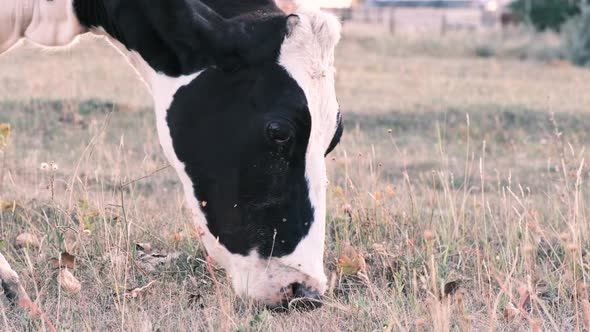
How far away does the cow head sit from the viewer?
10.1 ft

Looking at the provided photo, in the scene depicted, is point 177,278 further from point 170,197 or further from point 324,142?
point 170,197

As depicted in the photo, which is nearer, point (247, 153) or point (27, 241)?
point (247, 153)

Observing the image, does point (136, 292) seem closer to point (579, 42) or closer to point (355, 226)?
point (355, 226)

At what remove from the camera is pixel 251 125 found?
10.3 ft

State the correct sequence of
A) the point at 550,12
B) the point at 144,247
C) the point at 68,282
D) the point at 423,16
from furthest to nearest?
1. the point at 423,16
2. the point at 550,12
3. the point at 144,247
4. the point at 68,282

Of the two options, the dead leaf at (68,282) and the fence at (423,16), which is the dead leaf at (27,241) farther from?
the fence at (423,16)

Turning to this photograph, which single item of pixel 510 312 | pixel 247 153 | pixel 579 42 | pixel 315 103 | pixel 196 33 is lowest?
pixel 579 42

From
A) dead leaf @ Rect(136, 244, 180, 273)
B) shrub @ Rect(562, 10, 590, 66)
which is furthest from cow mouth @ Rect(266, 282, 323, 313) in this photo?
shrub @ Rect(562, 10, 590, 66)

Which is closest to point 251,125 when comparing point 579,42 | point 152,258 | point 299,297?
point 299,297

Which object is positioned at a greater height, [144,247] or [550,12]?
[144,247]

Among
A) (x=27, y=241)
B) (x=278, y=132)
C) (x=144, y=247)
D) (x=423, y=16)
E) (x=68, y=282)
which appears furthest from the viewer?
(x=423, y=16)

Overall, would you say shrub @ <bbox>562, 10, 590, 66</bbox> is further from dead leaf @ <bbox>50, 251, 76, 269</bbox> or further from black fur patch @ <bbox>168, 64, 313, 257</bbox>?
black fur patch @ <bbox>168, 64, 313, 257</bbox>

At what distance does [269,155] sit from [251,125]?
115mm

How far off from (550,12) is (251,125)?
2208 centimetres
